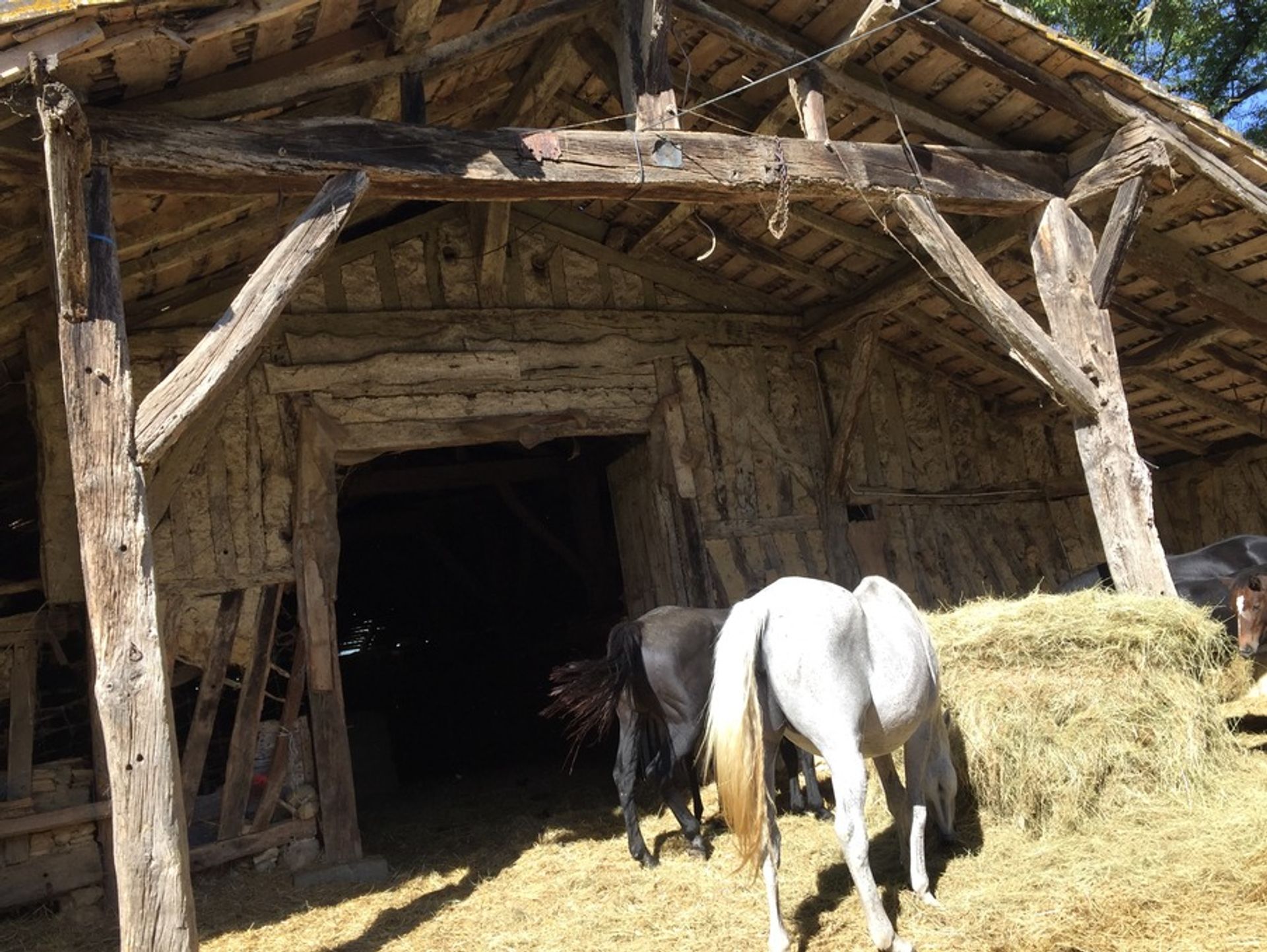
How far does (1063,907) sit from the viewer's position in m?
4.28

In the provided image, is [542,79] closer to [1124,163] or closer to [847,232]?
[847,232]

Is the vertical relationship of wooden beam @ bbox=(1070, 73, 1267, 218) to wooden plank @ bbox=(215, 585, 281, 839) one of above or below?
above

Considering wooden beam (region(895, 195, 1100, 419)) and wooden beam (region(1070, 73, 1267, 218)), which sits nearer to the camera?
wooden beam (region(895, 195, 1100, 419))

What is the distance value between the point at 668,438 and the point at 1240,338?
4703 millimetres

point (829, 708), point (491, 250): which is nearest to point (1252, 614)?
point (829, 708)

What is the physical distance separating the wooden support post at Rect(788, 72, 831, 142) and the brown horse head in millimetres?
3375

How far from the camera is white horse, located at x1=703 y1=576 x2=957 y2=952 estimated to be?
13.7 feet

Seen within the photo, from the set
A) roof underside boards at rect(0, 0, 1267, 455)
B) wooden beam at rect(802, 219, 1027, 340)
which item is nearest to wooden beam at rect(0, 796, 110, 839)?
roof underside boards at rect(0, 0, 1267, 455)

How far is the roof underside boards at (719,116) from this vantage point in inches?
196

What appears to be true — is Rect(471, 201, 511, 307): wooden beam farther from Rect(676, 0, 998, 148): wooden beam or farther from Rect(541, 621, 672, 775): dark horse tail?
Rect(541, 621, 672, 775): dark horse tail

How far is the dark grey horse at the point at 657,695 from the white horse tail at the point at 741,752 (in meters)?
1.93

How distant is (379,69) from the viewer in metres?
5.54

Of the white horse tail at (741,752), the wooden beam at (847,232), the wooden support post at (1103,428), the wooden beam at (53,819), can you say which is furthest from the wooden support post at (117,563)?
the wooden support post at (1103,428)

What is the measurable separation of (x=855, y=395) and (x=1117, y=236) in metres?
2.56
